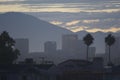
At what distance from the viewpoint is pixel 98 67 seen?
9725 centimetres

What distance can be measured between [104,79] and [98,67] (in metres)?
11.9

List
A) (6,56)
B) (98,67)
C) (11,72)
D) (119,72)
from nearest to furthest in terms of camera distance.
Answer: (11,72) → (119,72) → (98,67) → (6,56)

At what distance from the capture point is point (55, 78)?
9419 cm

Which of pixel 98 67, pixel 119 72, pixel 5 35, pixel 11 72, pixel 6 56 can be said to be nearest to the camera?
pixel 11 72

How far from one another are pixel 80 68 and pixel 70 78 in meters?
15.7

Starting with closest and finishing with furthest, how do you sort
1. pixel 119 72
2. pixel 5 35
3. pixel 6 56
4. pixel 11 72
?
pixel 11 72 → pixel 119 72 → pixel 6 56 → pixel 5 35

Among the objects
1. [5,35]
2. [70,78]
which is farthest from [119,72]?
[5,35]

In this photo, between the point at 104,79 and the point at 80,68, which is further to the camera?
the point at 80,68

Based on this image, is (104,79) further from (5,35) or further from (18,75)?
(5,35)

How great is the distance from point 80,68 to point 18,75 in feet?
65.2

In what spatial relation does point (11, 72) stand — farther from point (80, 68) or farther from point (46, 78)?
point (80, 68)

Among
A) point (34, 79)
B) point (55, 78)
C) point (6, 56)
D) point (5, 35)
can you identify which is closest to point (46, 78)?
point (55, 78)

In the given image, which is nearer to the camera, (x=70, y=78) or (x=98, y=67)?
(x=70, y=78)

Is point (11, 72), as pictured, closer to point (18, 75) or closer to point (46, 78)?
point (18, 75)
